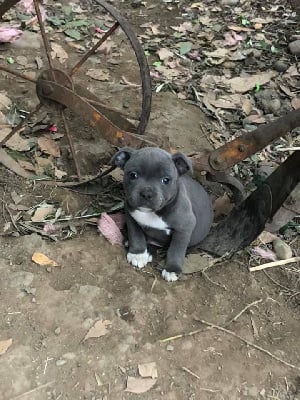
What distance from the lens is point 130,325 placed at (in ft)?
11.4

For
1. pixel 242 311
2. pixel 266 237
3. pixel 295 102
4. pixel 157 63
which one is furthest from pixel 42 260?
pixel 295 102

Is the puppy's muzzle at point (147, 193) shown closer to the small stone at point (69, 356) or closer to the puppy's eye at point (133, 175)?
the puppy's eye at point (133, 175)

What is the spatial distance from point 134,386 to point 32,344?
0.62 meters

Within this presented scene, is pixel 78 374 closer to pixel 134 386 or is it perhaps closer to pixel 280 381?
pixel 134 386

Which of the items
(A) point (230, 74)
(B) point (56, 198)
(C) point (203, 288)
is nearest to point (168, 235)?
(C) point (203, 288)

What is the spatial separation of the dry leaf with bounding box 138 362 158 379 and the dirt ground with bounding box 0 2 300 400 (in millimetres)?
29

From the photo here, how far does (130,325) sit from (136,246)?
0.58 m

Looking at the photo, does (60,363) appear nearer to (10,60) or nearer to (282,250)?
(282,250)

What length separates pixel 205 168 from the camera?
383cm

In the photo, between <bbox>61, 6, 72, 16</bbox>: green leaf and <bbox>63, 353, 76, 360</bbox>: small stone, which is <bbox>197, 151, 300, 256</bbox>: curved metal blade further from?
<bbox>61, 6, 72, 16</bbox>: green leaf

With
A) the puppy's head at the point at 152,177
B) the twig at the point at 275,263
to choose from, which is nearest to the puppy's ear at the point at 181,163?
the puppy's head at the point at 152,177

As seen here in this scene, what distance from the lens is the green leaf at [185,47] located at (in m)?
6.34

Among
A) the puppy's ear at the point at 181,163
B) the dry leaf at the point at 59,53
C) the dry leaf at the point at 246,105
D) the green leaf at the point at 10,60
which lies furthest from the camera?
the dry leaf at the point at 59,53

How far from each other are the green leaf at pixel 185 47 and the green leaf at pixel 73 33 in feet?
3.55
